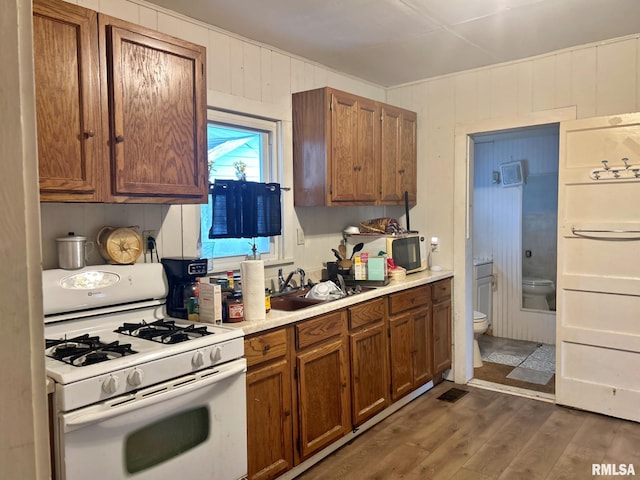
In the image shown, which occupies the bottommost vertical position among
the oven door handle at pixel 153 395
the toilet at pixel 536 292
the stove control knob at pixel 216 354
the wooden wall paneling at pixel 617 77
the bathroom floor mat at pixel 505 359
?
the bathroom floor mat at pixel 505 359

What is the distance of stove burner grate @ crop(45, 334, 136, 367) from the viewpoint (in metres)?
1.70

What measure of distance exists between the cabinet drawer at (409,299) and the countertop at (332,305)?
0.13ft

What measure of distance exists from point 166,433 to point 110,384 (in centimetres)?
34

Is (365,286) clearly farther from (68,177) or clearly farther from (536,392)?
(68,177)

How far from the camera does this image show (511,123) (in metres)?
3.65

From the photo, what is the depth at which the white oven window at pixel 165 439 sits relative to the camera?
1720 mm

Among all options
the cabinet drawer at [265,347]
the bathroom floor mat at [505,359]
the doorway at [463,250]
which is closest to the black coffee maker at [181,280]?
the cabinet drawer at [265,347]

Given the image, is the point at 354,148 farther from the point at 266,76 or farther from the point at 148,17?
the point at 148,17

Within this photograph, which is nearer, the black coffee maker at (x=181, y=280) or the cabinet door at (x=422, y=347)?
the black coffee maker at (x=181, y=280)

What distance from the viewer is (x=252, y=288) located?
2.34m

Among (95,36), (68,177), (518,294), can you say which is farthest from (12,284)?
(518,294)

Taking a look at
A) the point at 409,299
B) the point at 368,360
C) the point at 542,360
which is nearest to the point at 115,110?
the point at 368,360

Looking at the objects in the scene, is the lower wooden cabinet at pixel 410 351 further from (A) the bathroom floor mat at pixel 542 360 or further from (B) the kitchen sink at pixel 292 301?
(A) the bathroom floor mat at pixel 542 360

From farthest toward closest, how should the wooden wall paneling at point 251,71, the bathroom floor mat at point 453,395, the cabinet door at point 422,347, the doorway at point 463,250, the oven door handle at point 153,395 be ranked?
1. the doorway at point 463,250
2. the bathroom floor mat at point 453,395
3. the cabinet door at point 422,347
4. the wooden wall paneling at point 251,71
5. the oven door handle at point 153,395
